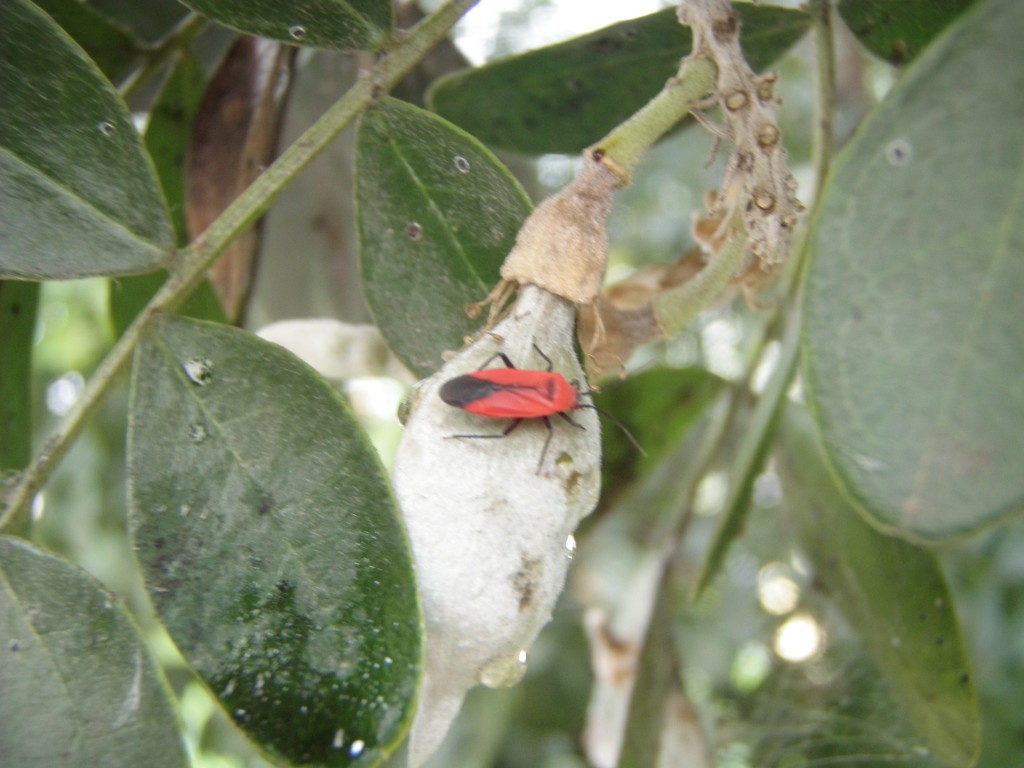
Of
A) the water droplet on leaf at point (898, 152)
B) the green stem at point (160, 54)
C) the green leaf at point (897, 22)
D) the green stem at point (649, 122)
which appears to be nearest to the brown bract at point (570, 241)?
the green stem at point (649, 122)

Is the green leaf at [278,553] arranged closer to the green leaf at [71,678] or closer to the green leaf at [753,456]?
the green leaf at [71,678]

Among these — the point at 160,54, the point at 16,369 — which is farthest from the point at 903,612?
the point at 160,54

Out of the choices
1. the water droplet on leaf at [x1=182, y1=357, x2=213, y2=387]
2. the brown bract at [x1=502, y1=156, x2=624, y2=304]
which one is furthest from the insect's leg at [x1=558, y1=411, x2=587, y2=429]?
the water droplet on leaf at [x1=182, y1=357, x2=213, y2=387]

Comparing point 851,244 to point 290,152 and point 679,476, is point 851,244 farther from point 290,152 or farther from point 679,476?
point 679,476

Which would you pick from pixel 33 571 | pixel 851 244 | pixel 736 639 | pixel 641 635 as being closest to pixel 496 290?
pixel 851 244

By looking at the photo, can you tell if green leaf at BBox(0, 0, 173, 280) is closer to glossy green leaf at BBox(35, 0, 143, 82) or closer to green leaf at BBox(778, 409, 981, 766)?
glossy green leaf at BBox(35, 0, 143, 82)

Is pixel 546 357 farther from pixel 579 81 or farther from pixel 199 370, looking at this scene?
pixel 579 81
